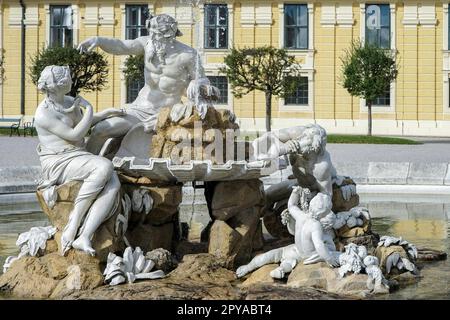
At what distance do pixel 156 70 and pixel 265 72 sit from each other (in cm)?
2249

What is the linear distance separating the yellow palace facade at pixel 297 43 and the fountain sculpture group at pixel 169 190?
27238 mm

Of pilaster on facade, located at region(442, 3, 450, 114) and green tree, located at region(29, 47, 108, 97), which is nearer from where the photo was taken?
green tree, located at region(29, 47, 108, 97)

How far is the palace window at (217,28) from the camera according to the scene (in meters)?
35.2

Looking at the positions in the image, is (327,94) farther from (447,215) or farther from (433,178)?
(447,215)

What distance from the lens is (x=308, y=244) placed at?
572cm

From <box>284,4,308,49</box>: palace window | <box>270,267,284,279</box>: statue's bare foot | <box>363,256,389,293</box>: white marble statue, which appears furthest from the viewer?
<box>284,4,308,49</box>: palace window

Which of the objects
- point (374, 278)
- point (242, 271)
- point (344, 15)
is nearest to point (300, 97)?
point (344, 15)

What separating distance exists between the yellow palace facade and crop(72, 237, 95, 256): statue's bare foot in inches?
1125

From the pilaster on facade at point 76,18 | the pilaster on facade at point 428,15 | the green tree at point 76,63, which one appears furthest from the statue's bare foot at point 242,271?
the pilaster on facade at point 76,18

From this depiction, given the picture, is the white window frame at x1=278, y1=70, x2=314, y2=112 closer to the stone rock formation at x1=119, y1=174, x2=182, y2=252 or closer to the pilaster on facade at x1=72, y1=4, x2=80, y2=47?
the pilaster on facade at x1=72, y1=4, x2=80, y2=47

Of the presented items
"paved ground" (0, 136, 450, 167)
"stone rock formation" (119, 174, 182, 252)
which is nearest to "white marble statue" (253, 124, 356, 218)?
"stone rock formation" (119, 174, 182, 252)

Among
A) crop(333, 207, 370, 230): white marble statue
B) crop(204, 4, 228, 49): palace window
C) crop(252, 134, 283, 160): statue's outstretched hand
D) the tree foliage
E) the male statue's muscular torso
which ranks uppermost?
crop(204, 4, 228, 49): palace window

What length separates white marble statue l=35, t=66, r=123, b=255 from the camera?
566cm

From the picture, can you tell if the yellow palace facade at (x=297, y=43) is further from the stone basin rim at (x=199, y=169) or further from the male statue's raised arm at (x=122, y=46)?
the stone basin rim at (x=199, y=169)
